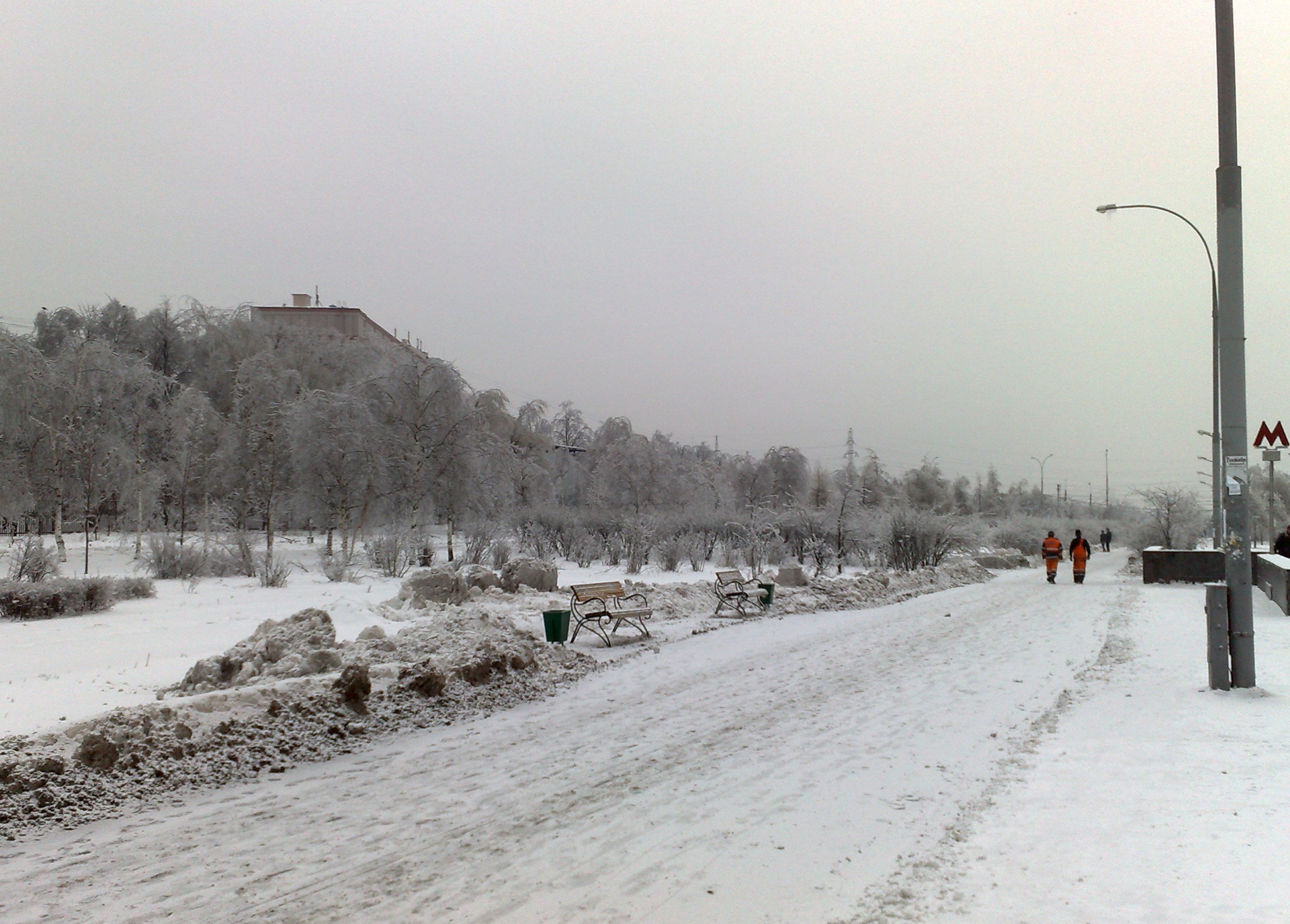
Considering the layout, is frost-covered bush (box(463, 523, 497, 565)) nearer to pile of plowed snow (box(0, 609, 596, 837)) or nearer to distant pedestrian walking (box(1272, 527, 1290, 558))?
pile of plowed snow (box(0, 609, 596, 837))

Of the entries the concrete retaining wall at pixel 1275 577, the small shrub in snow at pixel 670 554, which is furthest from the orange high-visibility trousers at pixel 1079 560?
the small shrub in snow at pixel 670 554

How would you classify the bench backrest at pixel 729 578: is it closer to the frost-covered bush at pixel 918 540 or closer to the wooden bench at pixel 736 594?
the wooden bench at pixel 736 594

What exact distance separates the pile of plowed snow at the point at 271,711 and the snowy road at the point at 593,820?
0.44 meters

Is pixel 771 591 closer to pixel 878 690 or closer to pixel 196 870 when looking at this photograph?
pixel 878 690

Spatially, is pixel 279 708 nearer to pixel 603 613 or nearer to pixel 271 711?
pixel 271 711

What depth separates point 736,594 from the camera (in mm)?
16547

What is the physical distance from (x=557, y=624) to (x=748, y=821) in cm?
743

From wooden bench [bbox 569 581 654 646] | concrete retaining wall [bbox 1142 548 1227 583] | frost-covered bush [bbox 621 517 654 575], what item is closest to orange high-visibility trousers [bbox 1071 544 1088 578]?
concrete retaining wall [bbox 1142 548 1227 583]

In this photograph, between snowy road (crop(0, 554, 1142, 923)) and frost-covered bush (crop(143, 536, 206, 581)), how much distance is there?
47.6 ft

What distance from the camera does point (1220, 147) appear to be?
8.91 meters

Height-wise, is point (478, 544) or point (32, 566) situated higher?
point (32, 566)

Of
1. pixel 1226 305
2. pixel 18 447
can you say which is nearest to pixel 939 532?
pixel 1226 305

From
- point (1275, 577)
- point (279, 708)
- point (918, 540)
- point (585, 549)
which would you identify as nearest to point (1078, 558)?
point (918, 540)

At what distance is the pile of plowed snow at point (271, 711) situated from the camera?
5.70 metres
